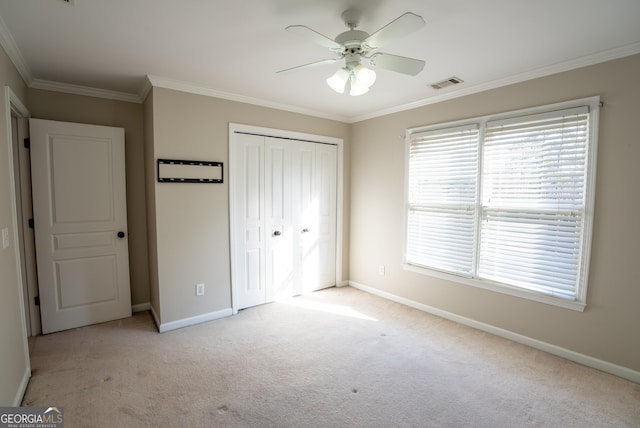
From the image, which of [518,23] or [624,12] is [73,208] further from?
[624,12]

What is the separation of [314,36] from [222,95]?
6.31 feet

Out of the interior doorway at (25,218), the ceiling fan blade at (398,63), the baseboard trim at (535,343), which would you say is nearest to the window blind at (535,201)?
the baseboard trim at (535,343)

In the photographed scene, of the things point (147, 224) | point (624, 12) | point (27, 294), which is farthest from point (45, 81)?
point (624, 12)

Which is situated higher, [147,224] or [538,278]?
[147,224]

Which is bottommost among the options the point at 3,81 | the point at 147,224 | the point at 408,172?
the point at 147,224

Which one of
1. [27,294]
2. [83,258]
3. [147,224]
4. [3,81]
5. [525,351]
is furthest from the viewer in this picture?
[147,224]

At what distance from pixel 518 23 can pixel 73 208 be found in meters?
4.19

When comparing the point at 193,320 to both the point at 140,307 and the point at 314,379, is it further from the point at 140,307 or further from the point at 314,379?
the point at 314,379

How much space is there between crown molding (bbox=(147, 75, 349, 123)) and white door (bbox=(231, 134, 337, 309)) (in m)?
0.39

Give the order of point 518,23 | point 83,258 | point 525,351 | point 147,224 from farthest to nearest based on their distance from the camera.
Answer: point 147,224, point 83,258, point 525,351, point 518,23

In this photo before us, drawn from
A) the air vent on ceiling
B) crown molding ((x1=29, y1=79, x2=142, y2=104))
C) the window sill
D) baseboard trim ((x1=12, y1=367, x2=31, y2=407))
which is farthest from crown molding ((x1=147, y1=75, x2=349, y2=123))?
baseboard trim ((x1=12, y1=367, x2=31, y2=407))

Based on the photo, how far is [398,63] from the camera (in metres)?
2.03

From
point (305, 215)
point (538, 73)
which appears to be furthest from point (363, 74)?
point (305, 215)

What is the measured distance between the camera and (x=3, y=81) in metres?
2.17
